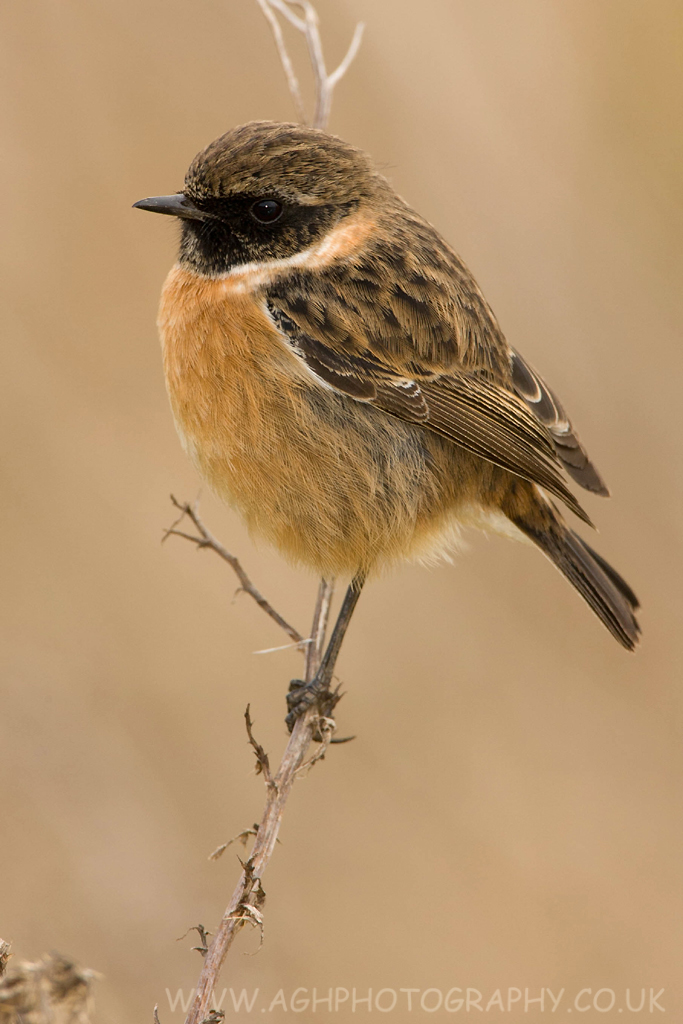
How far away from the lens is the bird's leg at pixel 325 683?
3.91 m

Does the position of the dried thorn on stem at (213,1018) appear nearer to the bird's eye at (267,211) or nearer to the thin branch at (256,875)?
the thin branch at (256,875)

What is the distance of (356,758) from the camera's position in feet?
17.4

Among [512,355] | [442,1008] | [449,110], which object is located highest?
[449,110]

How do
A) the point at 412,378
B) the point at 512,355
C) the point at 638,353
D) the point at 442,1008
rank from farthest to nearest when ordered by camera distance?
the point at 638,353
the point at 442,1008
the point at 512,355
the point at 412,378

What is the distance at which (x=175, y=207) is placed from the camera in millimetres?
3752

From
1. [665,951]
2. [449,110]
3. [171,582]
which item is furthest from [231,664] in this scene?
[449,110]

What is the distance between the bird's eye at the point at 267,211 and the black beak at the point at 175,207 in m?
0.20

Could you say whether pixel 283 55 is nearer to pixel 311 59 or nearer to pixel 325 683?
pixel 311 59

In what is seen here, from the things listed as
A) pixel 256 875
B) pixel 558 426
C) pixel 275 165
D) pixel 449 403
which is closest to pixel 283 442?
pixel 449 403

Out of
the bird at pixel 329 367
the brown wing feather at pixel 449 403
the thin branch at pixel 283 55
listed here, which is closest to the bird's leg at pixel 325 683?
the bird at pixel 329 367

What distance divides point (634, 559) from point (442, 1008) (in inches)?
102

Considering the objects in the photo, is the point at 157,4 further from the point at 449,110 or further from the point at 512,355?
the point at 512,355

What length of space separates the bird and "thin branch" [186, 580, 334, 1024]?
52 centimetres

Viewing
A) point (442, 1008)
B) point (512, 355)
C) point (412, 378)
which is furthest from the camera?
point (442, 1008)
